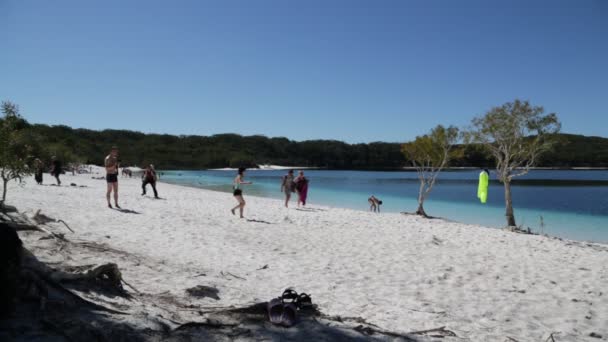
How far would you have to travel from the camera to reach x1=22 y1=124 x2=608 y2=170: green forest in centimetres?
12062

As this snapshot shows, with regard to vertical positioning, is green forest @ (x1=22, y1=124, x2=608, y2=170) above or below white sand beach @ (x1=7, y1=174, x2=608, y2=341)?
above

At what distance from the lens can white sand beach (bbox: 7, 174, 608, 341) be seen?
189 inches

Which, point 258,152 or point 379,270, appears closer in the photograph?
point 379,270

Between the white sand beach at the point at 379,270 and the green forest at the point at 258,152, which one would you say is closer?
the white sand beach at the point at 379,270

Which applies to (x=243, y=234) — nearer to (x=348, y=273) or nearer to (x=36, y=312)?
(x=348, y=273)

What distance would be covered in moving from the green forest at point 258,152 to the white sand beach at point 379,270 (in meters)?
105

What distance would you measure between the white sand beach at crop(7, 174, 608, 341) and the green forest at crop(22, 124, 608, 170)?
105m

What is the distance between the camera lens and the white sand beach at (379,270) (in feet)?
15.8

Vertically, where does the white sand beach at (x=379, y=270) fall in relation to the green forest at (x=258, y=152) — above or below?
below

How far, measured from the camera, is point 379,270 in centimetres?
721

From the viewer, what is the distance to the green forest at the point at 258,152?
12062 centimetres

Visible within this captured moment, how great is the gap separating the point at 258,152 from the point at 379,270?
546 ft

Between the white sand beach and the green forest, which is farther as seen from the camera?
the green forest

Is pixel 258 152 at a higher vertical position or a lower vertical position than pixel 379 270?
higher
